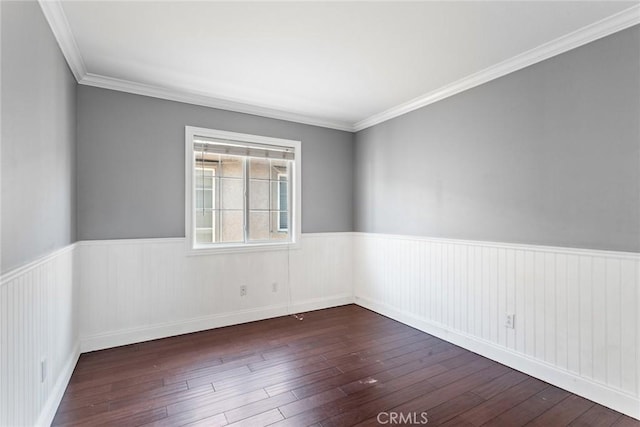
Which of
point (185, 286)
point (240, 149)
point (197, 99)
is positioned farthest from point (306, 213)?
point (197, 99)

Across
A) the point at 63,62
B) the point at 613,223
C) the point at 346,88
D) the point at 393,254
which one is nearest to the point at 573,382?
the point at 613,223

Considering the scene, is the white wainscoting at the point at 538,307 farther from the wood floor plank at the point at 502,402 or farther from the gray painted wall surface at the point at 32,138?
the gray painted wall surface at the point at 32,138

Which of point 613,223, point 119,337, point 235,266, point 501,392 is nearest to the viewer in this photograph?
point 613,223

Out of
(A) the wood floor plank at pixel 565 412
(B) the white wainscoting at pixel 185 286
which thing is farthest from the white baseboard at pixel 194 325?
(A) the wood floor plank at pixel 565 412

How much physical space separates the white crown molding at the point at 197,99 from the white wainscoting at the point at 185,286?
1511 mm

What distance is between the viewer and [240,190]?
12.9 ft

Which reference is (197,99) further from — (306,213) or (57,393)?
(57,393)

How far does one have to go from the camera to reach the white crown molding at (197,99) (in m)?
3.02

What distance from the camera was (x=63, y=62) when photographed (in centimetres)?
246

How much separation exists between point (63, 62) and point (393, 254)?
3.69 metres

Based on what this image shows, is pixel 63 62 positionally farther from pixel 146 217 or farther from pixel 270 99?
pixel 270 99

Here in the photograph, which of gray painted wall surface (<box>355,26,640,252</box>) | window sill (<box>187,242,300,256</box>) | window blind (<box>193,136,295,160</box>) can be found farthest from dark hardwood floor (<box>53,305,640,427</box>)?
window blind (<box>193,136,295,160</box>)

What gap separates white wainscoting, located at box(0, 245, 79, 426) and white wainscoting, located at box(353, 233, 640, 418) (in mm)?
3241

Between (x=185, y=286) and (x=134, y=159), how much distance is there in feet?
4.69
